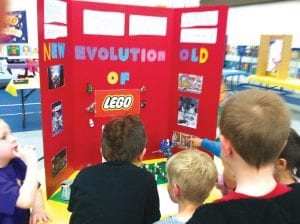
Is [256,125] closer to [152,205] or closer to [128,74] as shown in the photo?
[152,205]

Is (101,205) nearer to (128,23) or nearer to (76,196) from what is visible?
(76,196)

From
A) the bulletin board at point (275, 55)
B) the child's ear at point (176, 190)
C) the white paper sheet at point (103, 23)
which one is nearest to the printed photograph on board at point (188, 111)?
the white paper sheet at point (103, 23)

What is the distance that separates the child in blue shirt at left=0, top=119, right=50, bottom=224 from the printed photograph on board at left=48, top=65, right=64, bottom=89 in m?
0.35

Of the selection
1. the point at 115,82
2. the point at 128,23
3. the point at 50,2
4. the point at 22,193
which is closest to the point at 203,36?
the point at 128,23

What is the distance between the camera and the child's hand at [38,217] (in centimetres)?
153

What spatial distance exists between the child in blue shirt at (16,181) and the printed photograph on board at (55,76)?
35 centimetres

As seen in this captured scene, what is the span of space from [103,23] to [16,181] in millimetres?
1036

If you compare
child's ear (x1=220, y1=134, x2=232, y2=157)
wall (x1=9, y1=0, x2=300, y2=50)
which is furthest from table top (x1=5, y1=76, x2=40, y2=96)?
child's ear (x1=220, y1=134, x2=232, y2=157)

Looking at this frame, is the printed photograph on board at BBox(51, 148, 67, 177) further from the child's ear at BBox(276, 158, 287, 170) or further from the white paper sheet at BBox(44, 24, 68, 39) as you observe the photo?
the child's ear at BBox(276, 158, 287, 170)

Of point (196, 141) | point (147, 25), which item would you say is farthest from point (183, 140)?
point (147, 25)

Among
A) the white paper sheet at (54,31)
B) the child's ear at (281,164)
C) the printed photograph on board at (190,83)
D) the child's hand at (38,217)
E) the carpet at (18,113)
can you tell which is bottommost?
the carpet at (18,113)

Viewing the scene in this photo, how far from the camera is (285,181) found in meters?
1.34

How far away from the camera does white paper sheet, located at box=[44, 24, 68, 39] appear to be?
156 centimetres

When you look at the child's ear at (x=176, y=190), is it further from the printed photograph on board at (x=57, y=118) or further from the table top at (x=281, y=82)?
the table top at (x=281, y=82)
